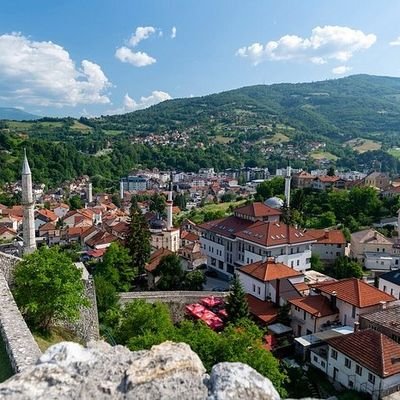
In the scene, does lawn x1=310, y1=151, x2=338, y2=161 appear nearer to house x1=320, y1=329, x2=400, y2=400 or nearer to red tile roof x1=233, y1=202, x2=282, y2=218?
red tile roof x1=233, y1=202, x2=282, y2=218

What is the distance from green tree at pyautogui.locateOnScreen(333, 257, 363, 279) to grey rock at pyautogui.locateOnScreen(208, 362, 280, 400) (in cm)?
3481

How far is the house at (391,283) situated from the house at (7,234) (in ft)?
163

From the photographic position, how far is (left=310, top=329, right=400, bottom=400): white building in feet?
65.3

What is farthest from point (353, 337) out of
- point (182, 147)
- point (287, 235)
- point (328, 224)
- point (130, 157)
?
point (182, 147)

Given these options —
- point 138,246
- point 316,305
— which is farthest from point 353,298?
point 138,246

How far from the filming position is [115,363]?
17.5 feet

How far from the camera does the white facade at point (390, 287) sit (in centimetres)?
3185

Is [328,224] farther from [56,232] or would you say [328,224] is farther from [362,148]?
[362,148]

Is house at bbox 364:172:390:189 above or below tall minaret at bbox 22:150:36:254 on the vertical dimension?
below

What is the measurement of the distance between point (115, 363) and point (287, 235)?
33095 mm

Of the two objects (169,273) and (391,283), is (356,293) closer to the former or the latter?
(391,283)

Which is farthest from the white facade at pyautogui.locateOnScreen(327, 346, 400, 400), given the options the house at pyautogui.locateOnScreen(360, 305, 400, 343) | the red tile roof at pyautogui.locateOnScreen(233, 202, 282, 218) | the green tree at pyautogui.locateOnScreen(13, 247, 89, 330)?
the red tile roof at pyautogui.locateOnScreen(233, 202, 282, 218)

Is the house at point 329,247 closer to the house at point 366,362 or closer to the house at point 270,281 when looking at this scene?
the house at point 270,281

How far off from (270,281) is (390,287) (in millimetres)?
9584
